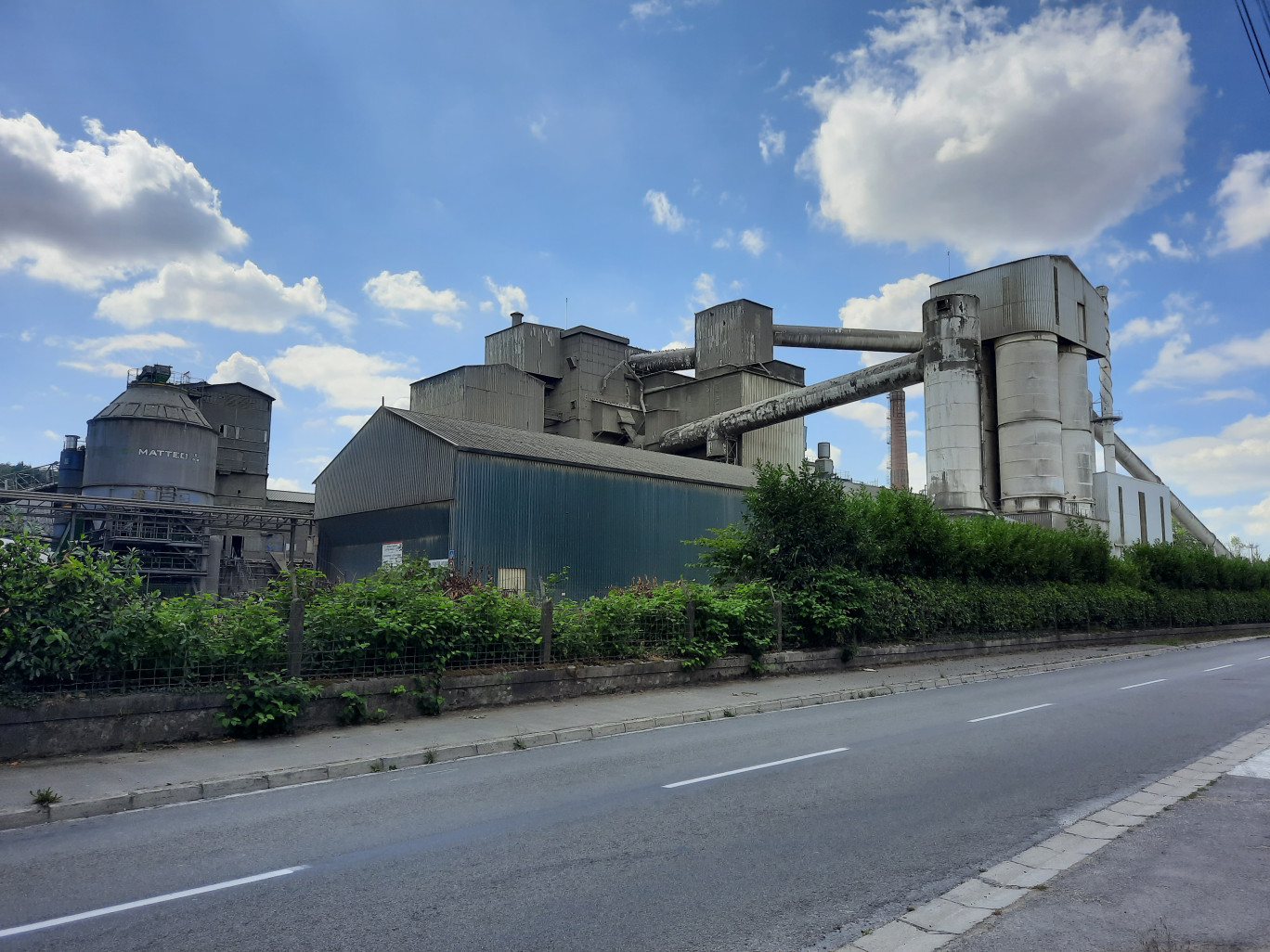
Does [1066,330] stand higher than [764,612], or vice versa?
[1066,330]

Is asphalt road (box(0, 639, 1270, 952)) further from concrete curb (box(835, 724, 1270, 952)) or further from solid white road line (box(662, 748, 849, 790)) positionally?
concrete curb (box(835, 724, 1270, 952))

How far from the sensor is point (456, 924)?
4.64 metres

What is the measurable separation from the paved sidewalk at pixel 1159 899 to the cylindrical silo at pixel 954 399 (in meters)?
34.8

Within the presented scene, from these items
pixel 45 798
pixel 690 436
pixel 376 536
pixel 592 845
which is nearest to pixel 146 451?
pixel 376 536

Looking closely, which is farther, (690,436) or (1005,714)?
(690,436)

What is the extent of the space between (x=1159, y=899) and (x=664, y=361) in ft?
169

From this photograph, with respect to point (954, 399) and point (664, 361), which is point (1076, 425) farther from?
point (664, 361)

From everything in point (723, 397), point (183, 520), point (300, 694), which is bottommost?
point (300, 694)

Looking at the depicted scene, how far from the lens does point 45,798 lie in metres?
7.32

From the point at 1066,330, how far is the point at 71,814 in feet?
152

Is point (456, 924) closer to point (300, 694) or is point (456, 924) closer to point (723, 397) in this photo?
point (300, 694)

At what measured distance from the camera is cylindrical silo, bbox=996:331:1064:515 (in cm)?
4169

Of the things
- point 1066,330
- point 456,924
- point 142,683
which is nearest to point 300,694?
point 142,683

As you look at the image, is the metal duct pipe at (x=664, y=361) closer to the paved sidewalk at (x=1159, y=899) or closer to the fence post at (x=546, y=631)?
the fence post at (x=546, y=631)
